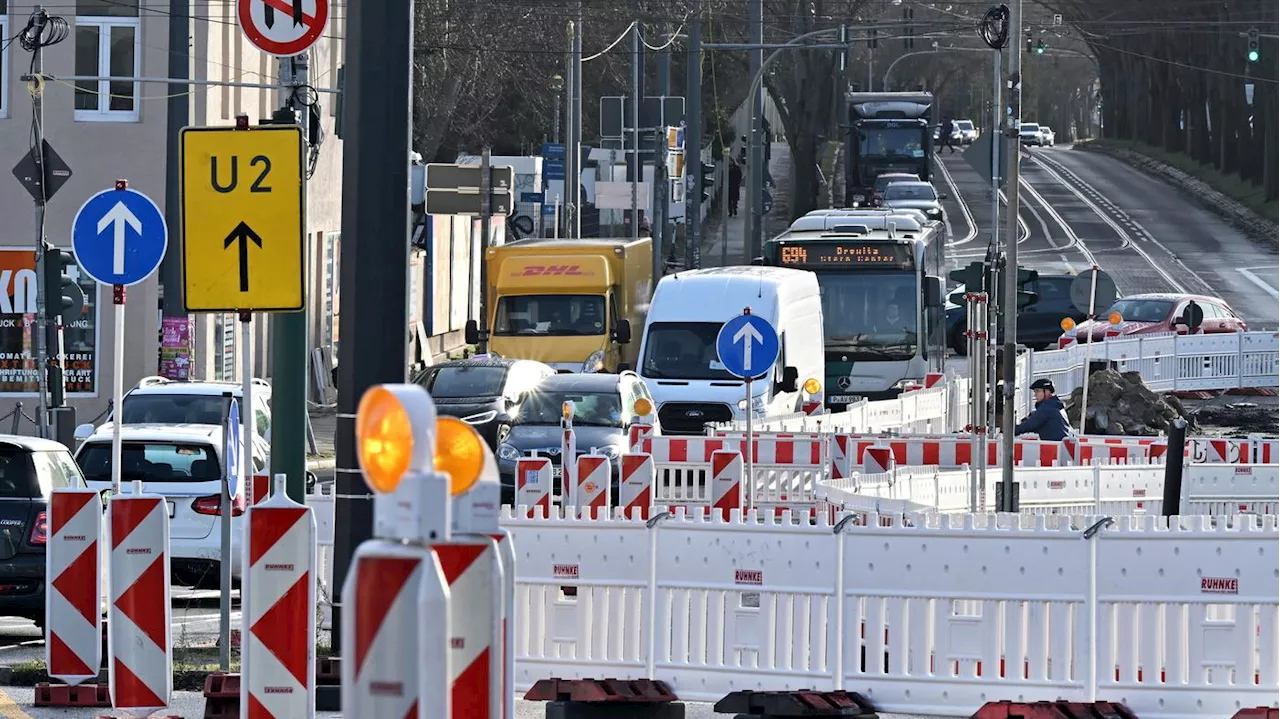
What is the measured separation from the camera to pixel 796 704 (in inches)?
428

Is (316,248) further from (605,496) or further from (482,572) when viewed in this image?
(482,572)

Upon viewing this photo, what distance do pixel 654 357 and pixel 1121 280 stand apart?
122 ft

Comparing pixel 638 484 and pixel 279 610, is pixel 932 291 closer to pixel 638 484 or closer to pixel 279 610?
pixel 638 484

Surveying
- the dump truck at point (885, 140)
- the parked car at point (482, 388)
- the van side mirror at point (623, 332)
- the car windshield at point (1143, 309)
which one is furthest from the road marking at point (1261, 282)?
the parked car at point (482, 388)

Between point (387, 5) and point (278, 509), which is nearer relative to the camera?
point (278, 509)

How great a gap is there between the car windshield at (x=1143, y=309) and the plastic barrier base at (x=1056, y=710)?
121 feet

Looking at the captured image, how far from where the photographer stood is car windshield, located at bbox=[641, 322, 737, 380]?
3127 cm

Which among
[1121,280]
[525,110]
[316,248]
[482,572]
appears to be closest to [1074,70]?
[525,110]

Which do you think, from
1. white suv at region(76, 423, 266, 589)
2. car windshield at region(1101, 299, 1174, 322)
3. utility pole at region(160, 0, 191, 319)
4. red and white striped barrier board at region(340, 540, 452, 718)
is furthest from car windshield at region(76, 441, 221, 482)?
car windshield at region(1101, 299, 1174, 322)

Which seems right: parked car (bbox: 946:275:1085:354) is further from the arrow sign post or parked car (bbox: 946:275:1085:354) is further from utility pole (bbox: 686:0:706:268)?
the arrow sign post

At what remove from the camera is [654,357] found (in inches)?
1240

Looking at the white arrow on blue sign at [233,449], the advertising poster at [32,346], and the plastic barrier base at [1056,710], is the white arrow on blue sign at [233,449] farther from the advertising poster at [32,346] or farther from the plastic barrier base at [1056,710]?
the advertising poster at [32,346]

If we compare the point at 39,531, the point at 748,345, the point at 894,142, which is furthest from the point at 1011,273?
the point at 894,142

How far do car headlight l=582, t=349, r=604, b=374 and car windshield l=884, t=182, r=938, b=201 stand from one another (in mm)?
31793
